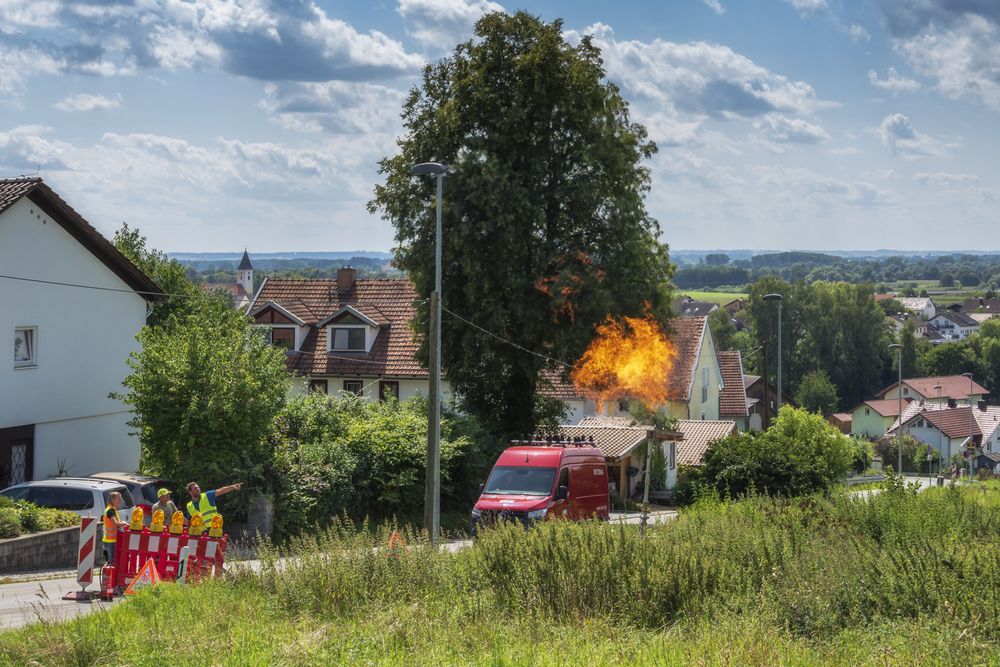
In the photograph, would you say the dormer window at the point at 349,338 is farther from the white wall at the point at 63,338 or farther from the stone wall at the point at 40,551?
the stone wall at the point at 40,551

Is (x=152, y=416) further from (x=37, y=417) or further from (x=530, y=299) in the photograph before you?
(x=530, y=299)

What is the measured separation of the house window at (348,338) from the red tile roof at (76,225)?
1570 centimetres

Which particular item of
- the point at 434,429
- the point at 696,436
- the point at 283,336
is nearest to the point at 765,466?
the point at 696,436

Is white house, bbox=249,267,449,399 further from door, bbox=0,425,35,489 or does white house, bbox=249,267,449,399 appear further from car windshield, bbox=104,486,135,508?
car windshield, bbox=104,486,135,508

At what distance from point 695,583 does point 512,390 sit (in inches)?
982

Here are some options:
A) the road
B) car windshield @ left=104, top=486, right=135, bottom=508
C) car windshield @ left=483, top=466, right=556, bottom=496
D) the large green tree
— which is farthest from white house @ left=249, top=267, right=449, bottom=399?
the road

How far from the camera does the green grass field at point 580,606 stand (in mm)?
10312

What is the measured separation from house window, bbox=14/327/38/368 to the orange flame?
1613cm

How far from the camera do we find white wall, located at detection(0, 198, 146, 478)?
2711cm

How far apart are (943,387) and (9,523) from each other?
127316 mm

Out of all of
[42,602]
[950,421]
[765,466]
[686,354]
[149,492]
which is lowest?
[950,421]

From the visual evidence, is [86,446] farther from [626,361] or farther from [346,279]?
[346,279]

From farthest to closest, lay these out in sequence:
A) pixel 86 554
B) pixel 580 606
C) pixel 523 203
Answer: pixel 523 203 < pixel 86 554 < pixel 580 606

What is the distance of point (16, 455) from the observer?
88.8 ft
